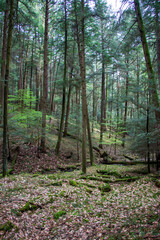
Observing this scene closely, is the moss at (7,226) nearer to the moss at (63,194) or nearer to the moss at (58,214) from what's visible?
the moss at (58,214)

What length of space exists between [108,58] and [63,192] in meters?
12.8

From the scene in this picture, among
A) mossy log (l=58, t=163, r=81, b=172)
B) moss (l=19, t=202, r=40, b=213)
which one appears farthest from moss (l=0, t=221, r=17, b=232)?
mossy log (l=58, t=163, r=81, b=172)

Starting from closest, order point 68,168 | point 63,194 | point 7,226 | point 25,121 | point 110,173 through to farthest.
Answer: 1. point 7,226
2. point 63,194
3. point 110,173
4. point 25,121
5. point 68,168

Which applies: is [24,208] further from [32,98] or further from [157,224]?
[32,98]

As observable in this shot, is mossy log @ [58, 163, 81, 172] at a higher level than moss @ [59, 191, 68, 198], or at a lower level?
lower

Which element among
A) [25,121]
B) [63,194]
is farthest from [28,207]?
[25,121]

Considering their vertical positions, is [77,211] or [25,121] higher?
[25,121]

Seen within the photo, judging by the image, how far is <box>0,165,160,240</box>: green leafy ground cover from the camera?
3524mm

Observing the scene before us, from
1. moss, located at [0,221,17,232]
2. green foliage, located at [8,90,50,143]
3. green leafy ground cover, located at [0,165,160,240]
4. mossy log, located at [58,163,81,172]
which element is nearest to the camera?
green leafy ground cover, located at [0,165,160,240]

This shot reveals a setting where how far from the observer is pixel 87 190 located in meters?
6.57

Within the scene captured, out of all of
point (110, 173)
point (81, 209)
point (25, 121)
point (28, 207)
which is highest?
point (25, 121)

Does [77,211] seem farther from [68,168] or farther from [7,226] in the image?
[68,168]

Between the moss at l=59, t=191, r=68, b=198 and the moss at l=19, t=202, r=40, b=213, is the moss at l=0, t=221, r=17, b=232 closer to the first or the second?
the moss at l=19, t=202, r=40, b=213

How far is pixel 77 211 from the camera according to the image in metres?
4.76
